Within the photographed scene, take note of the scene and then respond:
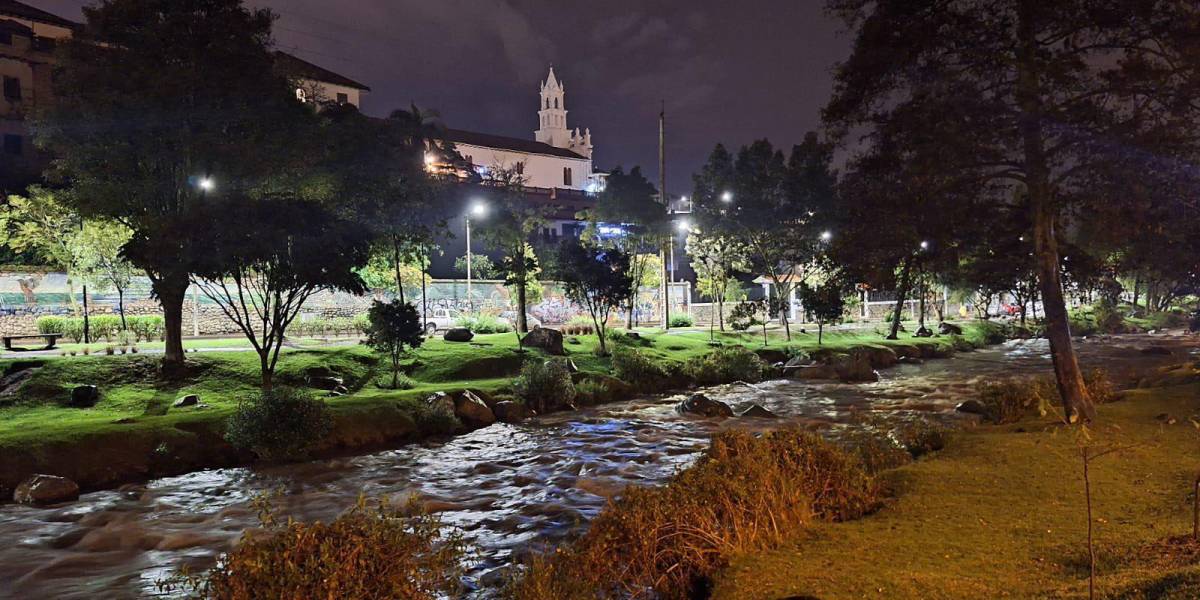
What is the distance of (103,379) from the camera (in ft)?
62.1

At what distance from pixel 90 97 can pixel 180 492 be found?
1148 centimetres

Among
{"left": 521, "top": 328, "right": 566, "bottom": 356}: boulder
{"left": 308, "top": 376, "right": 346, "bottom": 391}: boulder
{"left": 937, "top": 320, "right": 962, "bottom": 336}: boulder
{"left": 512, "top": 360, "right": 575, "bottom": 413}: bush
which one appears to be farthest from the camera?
{"left": 937, "top": 320, "right": 962, "bottom": 336}: boulder

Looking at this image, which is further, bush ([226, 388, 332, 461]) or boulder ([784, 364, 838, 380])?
boulder ([784, 364, 838, 380])

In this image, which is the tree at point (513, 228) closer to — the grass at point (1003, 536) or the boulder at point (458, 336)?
the boulder at point (458, 336)

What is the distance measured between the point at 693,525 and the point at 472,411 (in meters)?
12.4

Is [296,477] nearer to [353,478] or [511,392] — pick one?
[353,478]

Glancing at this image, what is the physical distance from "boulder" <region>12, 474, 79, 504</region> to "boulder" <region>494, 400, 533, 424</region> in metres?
8.84

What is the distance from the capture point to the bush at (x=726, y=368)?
25327mm

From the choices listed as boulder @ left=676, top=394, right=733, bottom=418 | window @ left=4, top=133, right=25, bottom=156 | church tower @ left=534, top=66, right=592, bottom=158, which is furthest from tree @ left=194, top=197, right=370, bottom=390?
church tower @ left=534, top=66, right=592, bottom=158

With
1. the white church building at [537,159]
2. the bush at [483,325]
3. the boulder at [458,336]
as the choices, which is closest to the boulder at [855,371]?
the boulder at [458,336]

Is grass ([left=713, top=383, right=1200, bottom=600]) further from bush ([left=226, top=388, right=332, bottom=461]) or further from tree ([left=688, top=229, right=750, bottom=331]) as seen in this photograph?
tree ([left=688, top=229, right=750, bottom=331])

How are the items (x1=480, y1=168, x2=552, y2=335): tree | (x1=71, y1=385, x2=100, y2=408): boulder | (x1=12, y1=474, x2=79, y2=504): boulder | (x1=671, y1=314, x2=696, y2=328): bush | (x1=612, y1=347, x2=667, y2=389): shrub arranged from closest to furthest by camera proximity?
(x1=12, y1=474, x2=79, y2=504): boulder < (x1=71, y1=385, x2=100, y2=408): boulder < (x1=612, y1=347, x2=667, y2=389): shrub < (x1=480, y1=168, x2=552, y2=335): tree < (x1=671, y1=314, x2=696, y2=328): bush

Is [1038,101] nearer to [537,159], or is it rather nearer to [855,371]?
[855,371]

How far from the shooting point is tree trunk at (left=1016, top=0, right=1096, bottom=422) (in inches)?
425
